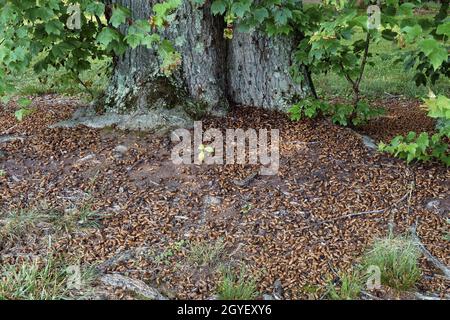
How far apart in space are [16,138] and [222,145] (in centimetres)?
147

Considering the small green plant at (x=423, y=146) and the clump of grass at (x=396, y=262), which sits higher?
the small green plant at (x=423, y=146)

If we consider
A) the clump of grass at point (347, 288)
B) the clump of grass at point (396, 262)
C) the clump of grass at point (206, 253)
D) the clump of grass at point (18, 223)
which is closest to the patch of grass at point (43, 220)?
the clump of grass at point (18, 223)

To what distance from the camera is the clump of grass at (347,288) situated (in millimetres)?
2395

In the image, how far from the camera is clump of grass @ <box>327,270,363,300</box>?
239cm

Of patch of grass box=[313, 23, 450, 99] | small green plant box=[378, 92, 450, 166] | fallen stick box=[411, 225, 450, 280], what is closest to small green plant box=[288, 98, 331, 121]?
small green plant box=[378, 92, 450, 166]

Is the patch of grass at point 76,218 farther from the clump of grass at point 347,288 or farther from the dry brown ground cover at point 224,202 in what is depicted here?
the clump of grass at point 347,288

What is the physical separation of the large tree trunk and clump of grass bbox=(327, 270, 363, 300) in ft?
5.42

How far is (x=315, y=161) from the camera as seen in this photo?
11.0 feet

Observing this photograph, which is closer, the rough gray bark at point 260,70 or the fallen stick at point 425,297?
the fallen stick at point 425,297

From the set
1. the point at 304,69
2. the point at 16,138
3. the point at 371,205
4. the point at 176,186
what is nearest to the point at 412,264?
the point at 371,205

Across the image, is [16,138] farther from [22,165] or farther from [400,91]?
[400,91]

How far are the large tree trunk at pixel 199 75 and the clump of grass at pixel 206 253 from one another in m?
1.20

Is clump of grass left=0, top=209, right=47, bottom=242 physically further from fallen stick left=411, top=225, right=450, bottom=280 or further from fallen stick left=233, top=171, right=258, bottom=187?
fallen stick left=411, top=225, right=450, bottom=280

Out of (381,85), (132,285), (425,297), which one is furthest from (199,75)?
(381,85)
